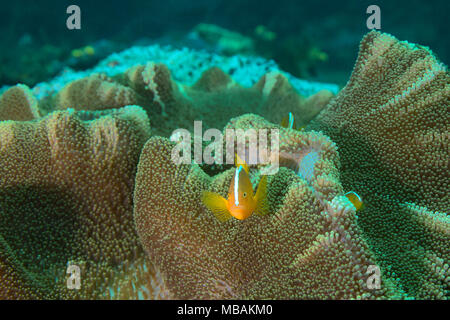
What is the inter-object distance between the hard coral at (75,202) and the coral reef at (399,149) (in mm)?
1441

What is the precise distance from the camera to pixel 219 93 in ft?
13.2

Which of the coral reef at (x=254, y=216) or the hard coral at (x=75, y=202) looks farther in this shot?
the hard coral at (x=75, y=202)

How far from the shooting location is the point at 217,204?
157 centimetres

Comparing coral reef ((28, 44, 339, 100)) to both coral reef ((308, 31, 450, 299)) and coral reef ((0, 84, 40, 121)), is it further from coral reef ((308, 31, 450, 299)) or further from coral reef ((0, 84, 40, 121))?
coral reef ((308, 31, 450, 299))

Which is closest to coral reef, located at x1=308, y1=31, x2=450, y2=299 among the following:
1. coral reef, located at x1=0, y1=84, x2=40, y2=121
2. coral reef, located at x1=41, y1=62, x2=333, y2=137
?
coral reef, located at x1=41, y1=62, x2=333, y2=137

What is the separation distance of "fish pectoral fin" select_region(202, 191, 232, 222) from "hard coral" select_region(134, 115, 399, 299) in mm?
115

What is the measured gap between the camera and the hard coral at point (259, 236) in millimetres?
1440

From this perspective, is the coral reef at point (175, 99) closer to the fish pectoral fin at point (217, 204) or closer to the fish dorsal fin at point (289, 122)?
the fish dorsal fin at point (289, 122)

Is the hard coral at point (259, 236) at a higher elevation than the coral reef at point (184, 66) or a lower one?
lower

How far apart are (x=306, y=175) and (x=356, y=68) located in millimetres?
1227

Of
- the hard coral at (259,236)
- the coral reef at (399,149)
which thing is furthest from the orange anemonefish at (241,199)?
the coral reef at (399,149)

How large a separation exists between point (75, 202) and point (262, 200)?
1238mm

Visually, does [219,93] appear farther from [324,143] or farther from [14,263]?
[14,263]

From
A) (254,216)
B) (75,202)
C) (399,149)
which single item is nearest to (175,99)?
(75,202)
